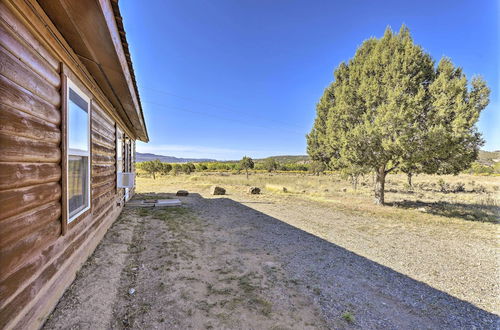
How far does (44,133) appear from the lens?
2086mm

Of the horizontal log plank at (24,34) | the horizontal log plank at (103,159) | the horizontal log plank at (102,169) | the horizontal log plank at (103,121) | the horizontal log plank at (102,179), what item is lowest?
the horizontal log plank at (102,179)

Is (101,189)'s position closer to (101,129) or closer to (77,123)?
(101,129)

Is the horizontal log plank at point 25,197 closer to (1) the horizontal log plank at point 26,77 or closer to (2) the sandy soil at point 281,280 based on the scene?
(1) the horizontal log plank at point 26,77

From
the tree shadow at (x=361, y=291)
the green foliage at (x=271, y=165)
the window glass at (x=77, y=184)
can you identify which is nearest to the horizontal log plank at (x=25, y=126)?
the window glass at (x=77, y=184)

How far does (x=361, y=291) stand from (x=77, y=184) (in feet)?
14.1

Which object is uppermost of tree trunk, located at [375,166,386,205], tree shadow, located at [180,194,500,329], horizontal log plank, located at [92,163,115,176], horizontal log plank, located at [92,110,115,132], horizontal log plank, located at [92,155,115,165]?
horizontal log plank, located at [92,110,115,132]

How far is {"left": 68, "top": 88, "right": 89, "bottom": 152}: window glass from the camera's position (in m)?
2.82

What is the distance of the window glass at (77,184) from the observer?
292 centimetres

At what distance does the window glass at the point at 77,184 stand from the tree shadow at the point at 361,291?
3.06m

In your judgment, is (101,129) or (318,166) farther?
(318,166)

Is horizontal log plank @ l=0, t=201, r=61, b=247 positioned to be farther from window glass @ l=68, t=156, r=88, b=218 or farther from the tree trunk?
the tree trunk

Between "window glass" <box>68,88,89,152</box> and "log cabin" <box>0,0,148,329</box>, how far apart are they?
0.01 m

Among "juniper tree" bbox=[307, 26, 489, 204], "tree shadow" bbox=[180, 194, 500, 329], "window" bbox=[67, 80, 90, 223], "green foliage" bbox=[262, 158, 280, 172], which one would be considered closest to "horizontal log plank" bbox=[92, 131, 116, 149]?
"window" bbox=[67, 80, 90, 223]

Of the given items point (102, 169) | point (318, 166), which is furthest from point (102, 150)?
point (318, 166)
